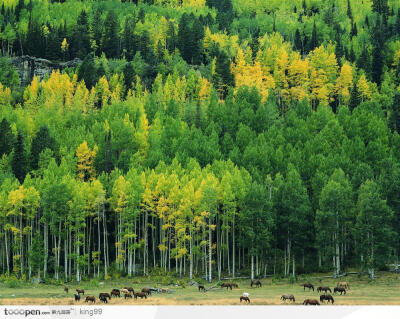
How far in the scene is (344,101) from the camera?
5404 inches

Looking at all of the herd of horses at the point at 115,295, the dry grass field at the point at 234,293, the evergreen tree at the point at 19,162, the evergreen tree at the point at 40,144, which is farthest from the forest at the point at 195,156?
the herd of horses at the point at 115,295

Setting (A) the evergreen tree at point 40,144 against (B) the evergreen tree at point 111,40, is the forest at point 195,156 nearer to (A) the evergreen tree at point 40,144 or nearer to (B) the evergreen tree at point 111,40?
(A) the evergreen tree at point 40,144

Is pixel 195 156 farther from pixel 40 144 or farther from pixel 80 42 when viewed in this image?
pixel 80 42

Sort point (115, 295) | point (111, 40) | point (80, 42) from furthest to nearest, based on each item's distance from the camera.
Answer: point (111, 40), point (80, 42), point (115, 295)

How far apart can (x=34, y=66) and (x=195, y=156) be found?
252ft

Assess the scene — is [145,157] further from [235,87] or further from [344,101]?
[344,101]

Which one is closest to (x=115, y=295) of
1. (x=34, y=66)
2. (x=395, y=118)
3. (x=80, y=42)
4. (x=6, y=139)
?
(x=6, y=139)

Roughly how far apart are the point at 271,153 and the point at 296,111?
24960mm

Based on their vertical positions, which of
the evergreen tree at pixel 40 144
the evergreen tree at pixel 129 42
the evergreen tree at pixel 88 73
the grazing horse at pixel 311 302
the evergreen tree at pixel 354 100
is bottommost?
the grazing horse at pixel 311 302

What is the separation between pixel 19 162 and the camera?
101 m

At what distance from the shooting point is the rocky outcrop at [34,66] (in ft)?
528

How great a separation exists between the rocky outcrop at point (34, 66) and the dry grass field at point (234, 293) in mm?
97953

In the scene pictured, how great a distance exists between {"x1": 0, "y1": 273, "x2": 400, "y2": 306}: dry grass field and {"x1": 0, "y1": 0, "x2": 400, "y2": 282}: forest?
3.85 meters
